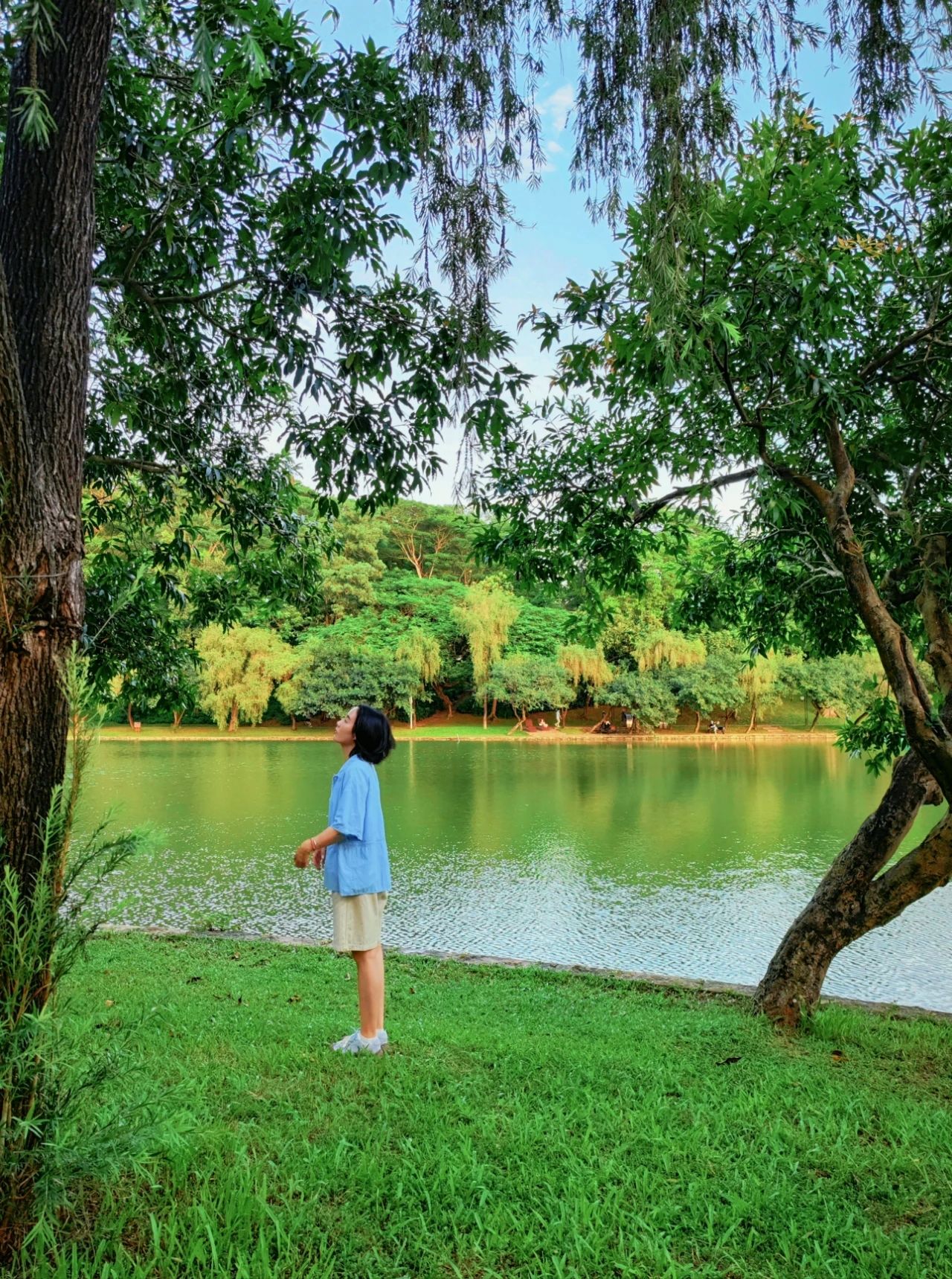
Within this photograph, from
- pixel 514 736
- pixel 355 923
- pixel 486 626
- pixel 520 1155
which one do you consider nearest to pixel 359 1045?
pixel 355 923

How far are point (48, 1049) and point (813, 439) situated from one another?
363 cm

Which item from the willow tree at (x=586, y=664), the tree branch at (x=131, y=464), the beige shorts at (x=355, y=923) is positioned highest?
the tree branch at (x=131, y=464)

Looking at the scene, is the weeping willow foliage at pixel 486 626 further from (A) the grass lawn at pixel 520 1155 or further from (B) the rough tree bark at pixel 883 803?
(A) the grass lawn at pixel 520 1155

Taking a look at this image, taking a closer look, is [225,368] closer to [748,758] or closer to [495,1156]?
[495,1156]

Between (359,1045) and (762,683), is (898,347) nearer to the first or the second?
(359,1045)

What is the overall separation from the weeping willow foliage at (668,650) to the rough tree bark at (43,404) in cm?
2385

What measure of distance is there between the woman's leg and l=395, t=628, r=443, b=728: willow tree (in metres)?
24.0

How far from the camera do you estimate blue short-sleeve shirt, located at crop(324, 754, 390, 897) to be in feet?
8.68

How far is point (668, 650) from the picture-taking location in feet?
81.8

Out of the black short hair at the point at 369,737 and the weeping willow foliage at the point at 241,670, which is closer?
the black short hair at the point at 369,737

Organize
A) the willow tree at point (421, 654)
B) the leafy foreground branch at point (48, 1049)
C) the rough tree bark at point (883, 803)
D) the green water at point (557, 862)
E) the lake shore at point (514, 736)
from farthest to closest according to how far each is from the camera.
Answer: the willow tree at point (421, 654), the lake shore at point (514, 736), the green water at point (557, 862), the rough tree bark at point (883, 803), the leafy foreground branch at point (48, 1049)

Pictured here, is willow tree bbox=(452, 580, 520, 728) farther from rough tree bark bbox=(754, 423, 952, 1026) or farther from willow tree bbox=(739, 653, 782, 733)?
rough tree bark bbox=(754, 423, 952, 1026)

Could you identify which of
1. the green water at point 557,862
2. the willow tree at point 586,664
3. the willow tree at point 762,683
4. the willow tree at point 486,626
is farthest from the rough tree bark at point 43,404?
the willow tree at point 486,626

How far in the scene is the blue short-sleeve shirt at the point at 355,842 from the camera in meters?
2.64
